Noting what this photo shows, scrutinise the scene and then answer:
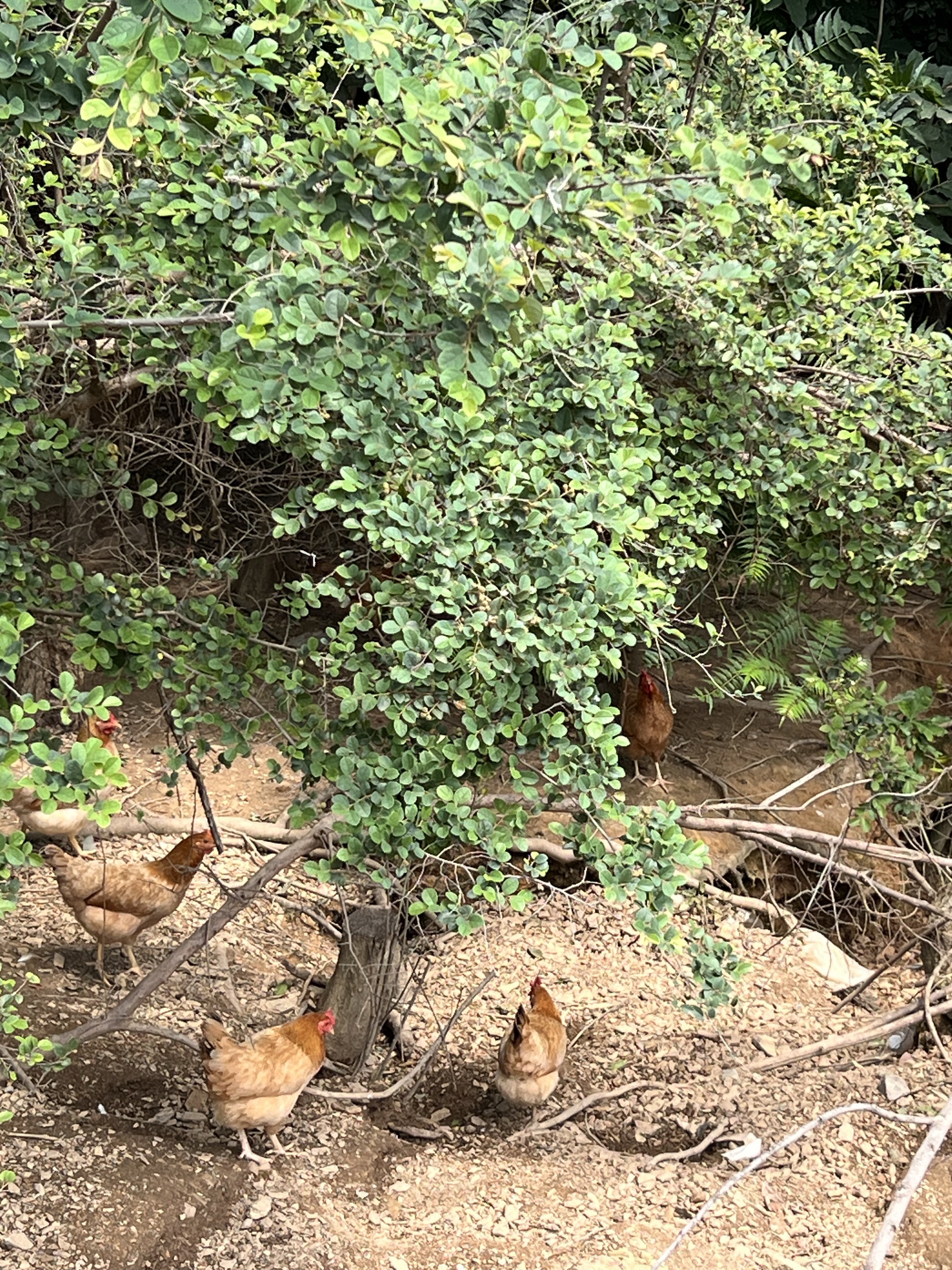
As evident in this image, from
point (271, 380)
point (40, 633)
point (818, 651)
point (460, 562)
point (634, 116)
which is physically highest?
point (634, 116)

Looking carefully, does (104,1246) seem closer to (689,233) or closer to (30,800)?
(30,800)

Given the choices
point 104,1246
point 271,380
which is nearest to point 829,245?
point 271,380

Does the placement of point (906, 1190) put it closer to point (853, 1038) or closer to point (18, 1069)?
point (18, 1069)

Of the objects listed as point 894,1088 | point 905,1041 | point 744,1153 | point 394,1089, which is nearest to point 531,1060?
point 394,1089

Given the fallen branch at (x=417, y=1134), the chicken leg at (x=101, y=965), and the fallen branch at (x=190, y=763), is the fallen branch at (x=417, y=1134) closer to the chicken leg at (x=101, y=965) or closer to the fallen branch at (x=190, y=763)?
the fallen branch at (x=190, y=763)

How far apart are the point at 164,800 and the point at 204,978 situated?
4.76 ft

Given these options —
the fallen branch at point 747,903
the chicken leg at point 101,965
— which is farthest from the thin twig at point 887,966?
the chicken leg at point 101,965

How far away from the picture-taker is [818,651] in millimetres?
4516

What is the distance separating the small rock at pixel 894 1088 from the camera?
427 cm

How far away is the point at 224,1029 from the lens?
390 cm

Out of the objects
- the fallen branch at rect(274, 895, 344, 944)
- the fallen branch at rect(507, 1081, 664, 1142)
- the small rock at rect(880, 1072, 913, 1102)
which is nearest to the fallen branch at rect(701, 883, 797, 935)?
the small rock at rect(880, 1072, 913, 1102)

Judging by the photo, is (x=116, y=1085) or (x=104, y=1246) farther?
(x=116, y=1085)

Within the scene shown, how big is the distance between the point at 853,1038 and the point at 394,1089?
5.91 ft

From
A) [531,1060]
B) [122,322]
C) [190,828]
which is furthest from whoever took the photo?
[190,828]
